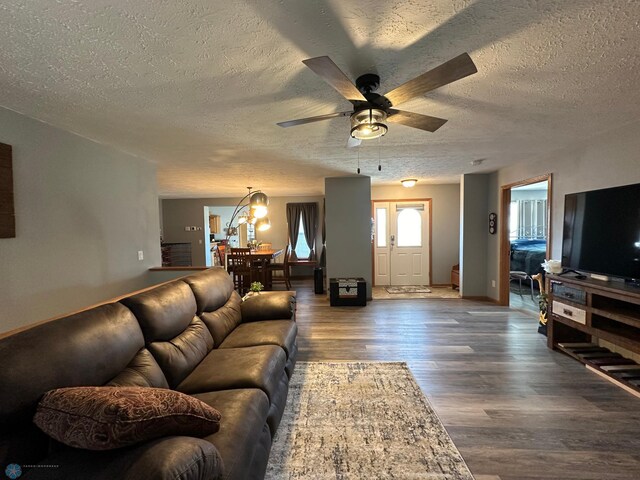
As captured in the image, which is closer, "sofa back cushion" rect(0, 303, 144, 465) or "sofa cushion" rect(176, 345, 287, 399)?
"sofa back cushion" rect(0, 303, 144, 465)

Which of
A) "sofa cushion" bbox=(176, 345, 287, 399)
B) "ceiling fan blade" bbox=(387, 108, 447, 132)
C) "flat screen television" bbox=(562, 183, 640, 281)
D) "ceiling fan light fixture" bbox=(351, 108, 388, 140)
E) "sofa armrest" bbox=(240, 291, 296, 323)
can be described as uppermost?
"ceiling fan blade" bbox=(387, 108, 447, 132)

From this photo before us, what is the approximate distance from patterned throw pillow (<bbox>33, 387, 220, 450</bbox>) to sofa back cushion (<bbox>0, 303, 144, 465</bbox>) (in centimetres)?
6

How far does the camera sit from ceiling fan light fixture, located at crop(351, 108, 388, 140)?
173cm

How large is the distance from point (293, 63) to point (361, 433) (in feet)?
7.77

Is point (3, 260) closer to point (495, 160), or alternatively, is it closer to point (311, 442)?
point (311, 442)

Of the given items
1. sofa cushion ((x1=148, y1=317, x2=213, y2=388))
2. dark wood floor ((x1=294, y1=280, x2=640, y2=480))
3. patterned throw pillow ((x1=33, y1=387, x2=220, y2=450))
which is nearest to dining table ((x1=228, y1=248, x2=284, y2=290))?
dark wood floor ((x1=294, y1=280, x2=640, y2=480))

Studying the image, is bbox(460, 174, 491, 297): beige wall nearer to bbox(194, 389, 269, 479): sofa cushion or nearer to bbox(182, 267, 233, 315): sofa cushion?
bbox(182, 267, 233, 315): sofa cushion

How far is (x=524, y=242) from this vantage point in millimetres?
6883

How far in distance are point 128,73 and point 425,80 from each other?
176 centimetres

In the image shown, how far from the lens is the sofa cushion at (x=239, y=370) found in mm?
1586

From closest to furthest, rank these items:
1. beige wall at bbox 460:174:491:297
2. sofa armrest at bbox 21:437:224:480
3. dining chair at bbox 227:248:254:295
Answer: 1. sofa armrest at bbox 21:437:224:480
2. beige wall at bbox 460:174:491:297
3. dining chair at bbox 227:248:254:295

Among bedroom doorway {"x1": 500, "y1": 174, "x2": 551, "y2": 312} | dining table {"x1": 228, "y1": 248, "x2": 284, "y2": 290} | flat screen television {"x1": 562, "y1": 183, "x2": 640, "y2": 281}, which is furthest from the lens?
dining table {"x1": 228, "y1": 248, "x2": 284, "y2": 290}

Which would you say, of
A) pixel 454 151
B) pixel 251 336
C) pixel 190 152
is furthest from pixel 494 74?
pixel 190 152

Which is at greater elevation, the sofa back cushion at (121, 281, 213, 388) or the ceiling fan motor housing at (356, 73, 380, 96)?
the ceiling fan motor housing at (356, 73, 380, 96)
